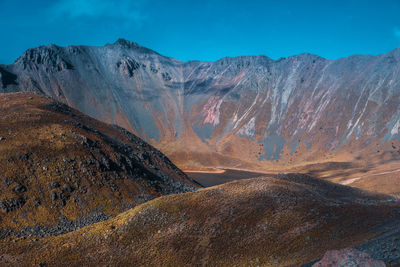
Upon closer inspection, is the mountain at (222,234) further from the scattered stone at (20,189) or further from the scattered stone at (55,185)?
the scattered stone at (55,185)

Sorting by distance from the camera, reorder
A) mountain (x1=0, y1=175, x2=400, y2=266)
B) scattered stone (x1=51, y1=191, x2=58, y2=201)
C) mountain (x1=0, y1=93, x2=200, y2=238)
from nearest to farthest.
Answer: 1. mountain (x1=0, y1=175, x2=400, y2=266)
2. mountain (x1=0, y1=93, x2=200, y2=238)
3. scattered stone (x1=51, y1=191, x2=58, y2=201)

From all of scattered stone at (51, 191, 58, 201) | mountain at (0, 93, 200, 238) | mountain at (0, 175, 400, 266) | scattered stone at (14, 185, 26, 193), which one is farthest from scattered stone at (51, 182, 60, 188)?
mountain at (0, 175, 400, 266)

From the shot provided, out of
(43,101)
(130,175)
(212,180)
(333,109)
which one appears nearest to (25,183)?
(130,175)

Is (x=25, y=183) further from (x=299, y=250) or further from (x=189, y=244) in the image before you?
(x=299, y=250)

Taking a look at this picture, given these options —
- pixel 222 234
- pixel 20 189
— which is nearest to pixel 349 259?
pixel 222 234

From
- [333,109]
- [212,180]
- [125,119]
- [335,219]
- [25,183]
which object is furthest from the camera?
[125,119]

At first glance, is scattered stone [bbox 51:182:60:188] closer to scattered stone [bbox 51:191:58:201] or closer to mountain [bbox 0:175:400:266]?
scattered stone [bbox 51:191:58:201]

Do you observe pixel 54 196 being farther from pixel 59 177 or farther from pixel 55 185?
pixel 59 177
